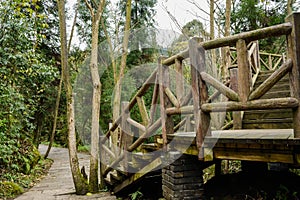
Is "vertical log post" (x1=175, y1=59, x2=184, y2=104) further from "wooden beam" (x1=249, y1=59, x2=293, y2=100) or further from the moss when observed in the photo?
the moss

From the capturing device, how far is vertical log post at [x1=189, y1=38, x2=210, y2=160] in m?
2.98

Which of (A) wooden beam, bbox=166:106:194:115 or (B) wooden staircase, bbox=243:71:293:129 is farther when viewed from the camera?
(B) wooden staircase, bbox=243:71:293:129

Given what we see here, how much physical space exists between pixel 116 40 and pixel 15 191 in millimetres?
7911

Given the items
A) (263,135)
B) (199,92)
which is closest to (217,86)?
(199,92)

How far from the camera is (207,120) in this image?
9.87 ft

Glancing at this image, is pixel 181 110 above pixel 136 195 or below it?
above

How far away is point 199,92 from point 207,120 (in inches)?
11.4

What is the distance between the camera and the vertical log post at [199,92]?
2981 millimetres

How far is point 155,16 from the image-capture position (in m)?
13.6

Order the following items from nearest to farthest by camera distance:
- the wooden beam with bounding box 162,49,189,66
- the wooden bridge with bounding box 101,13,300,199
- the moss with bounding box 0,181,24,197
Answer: the wooden bridge with bounding box 101,13,300,199
the wooden beam with bounding box 162,49,189,66
the moss with bounding box 0,181,24,197

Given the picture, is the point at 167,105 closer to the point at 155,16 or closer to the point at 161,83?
the point at 161,83

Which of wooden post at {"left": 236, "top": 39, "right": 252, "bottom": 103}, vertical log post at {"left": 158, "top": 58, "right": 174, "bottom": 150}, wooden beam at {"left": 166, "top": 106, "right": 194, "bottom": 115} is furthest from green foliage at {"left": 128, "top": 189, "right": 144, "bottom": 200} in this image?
wooden post at {"left": 236, "top": 39, "right": 252, "bottom": 103}

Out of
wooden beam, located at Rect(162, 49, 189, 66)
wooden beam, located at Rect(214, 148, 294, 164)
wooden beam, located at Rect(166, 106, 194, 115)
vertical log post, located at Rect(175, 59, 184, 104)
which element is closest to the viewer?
wooden beam, located at Rect(214, 148, 294, 164)

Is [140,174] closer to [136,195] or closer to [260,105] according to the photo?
[136,195]
